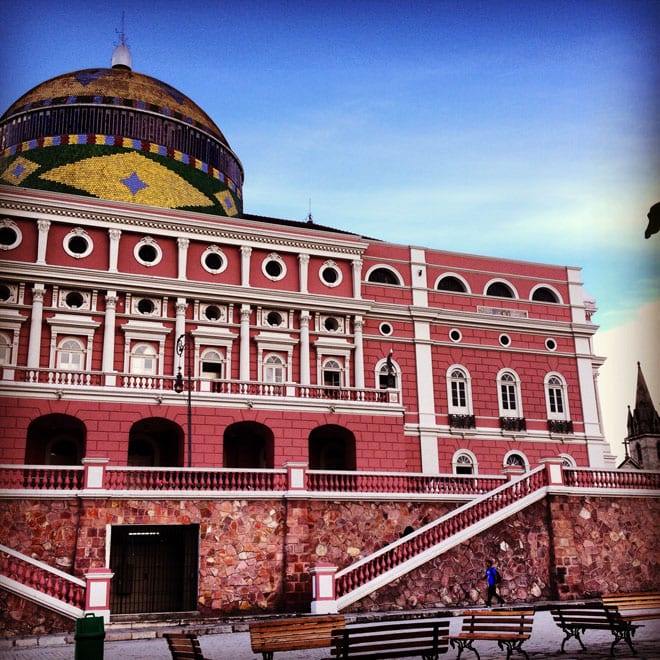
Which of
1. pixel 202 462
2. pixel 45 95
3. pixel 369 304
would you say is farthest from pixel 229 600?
pixel 45 95

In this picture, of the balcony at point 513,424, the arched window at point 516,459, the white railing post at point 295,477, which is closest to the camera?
the white railing post at point 295,477

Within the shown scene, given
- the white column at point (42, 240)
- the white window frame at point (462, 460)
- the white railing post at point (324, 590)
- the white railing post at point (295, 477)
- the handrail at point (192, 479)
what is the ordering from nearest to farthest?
the white railing post at point (324, 590) → the handrail at point (192, 479) → the white railing post at point (295, 477) → the white column at point (42, 240) → the white window frame at point (462, 460)

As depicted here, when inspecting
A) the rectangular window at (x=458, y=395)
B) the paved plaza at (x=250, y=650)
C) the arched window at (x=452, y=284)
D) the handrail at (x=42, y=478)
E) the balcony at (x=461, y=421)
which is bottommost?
the paved plaza at (x=250, y=650)

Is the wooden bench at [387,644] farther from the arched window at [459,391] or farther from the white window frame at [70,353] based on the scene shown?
the arched window at [459,391]

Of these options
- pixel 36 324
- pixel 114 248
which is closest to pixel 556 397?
pixel 114 248

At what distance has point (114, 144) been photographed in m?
34.6

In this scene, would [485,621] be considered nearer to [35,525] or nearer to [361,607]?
[361,607]

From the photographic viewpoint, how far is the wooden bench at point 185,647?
1060cm

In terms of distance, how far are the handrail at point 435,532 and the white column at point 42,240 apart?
51.3 ft

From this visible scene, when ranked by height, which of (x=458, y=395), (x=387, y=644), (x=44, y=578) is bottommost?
(x=387, y=644)

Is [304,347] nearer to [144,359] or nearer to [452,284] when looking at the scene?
[144,359]

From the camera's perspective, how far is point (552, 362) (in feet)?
119

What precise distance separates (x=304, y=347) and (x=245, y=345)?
7.51 ft

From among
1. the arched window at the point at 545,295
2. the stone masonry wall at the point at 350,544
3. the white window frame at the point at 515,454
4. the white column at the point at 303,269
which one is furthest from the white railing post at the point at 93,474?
the arched window at the point at 545,295
